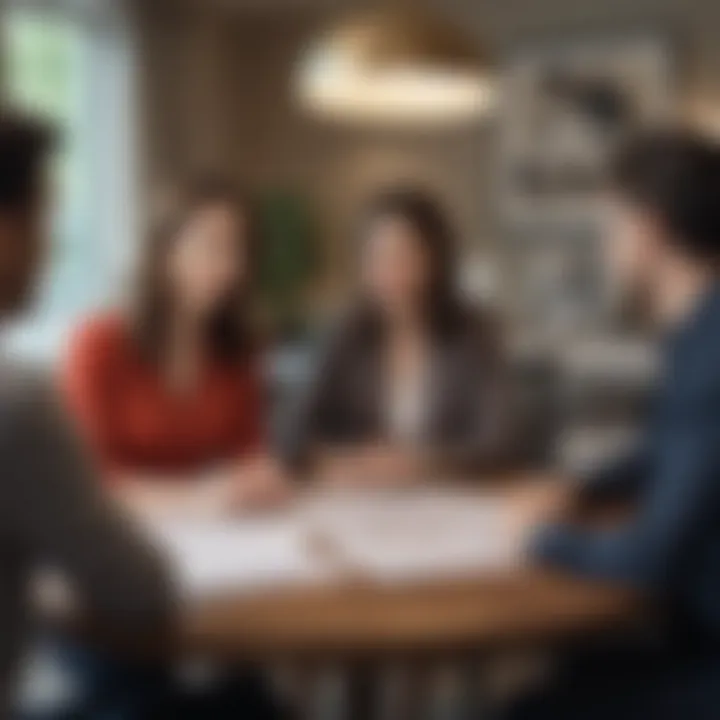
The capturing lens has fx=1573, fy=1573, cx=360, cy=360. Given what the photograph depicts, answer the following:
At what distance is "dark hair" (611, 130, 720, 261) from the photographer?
2070 millimetres

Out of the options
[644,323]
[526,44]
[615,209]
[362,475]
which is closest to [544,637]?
[615,209]

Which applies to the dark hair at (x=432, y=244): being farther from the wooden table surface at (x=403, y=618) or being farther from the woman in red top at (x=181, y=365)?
the wooden table surface at (x=403, y=618)

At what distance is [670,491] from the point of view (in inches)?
73.7

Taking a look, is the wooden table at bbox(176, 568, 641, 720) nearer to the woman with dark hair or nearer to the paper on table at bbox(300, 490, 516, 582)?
the paper on table at bbox(300, 490, 516, 582)

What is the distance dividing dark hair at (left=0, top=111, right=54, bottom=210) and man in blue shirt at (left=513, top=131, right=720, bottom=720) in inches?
32.6

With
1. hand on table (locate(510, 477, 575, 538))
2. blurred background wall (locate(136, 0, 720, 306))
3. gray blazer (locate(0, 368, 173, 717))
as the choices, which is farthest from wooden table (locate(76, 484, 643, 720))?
blurred background wall (locate(136, 0, 720, 306))

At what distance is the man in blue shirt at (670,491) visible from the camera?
1.87 metres

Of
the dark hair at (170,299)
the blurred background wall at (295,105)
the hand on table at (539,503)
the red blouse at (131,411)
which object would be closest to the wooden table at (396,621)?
the hand on table at (539,503)

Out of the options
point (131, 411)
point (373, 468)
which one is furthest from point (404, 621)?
point (131, 411)

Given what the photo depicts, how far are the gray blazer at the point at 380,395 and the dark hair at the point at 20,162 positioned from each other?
145cm

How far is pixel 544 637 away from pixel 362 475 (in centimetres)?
97

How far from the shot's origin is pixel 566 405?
179 inches

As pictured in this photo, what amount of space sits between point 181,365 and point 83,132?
234cm

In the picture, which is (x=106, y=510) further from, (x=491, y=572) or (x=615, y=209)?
(x=615, y=209)
